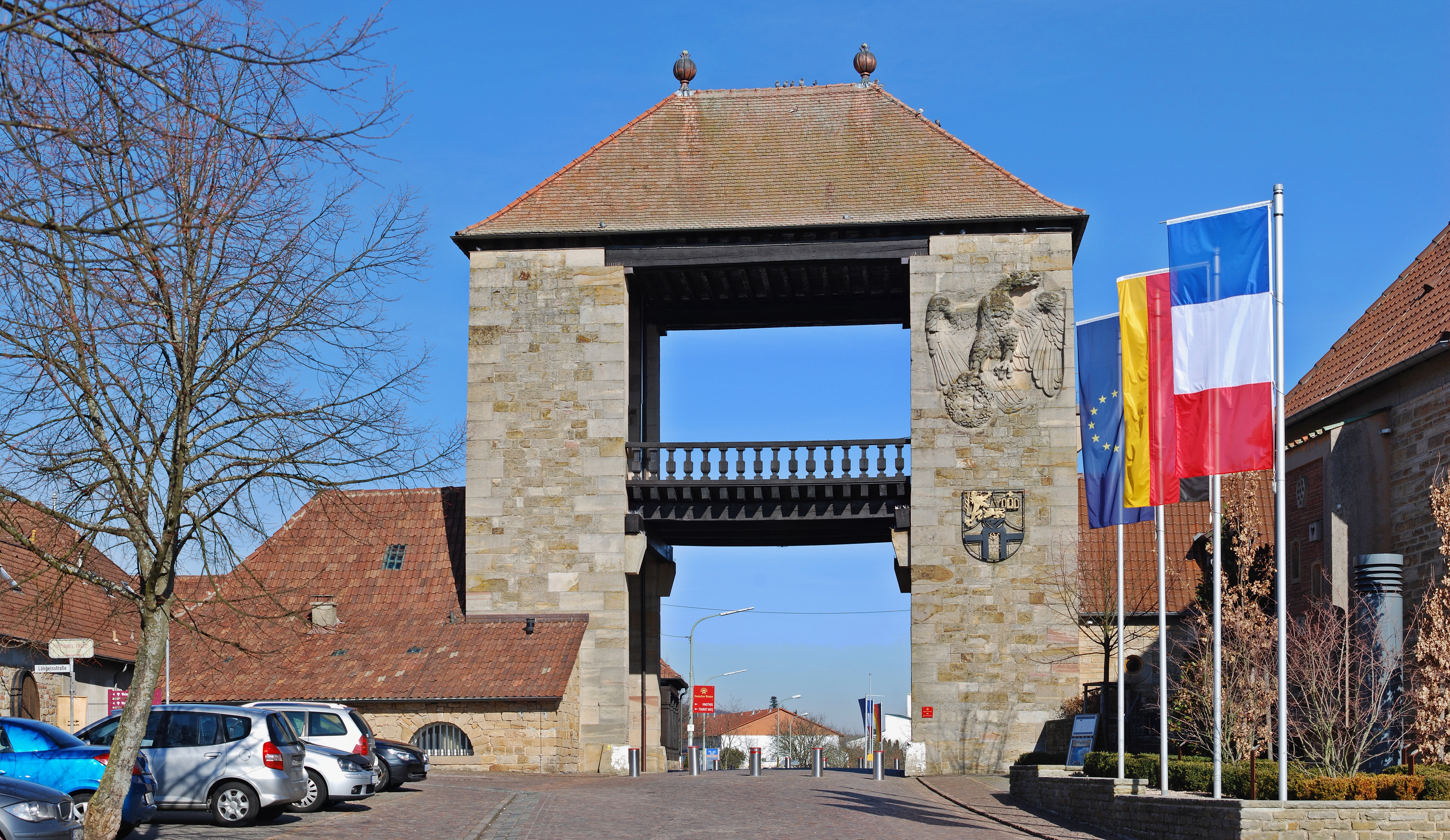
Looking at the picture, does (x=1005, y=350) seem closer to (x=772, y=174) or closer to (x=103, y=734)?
(x=772, y=174)

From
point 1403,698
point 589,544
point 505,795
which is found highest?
point 589,544

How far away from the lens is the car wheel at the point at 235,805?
63.5 feet

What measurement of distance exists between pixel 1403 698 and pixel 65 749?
18.5 m

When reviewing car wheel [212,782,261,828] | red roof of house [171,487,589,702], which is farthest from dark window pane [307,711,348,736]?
red roof of house [171,487,589,702]

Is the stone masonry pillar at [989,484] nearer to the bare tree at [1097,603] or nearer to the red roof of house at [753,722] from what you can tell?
the bare tree at [1097,603]

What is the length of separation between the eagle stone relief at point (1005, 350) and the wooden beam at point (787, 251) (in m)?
1.48

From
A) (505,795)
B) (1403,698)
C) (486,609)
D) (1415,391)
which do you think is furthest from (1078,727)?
(486,609)

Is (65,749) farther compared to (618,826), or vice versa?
(618,826)

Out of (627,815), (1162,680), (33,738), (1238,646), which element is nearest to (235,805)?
(33,738)

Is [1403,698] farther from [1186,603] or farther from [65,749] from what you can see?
[65,749]

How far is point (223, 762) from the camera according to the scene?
19516 millimetres

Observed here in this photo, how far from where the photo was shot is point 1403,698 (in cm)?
2305

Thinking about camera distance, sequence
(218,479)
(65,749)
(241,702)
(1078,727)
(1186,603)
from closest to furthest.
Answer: (218,479) < (65,749) < (1078,727) < (241,702) < (1186,603)

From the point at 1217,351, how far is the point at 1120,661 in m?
6.08
